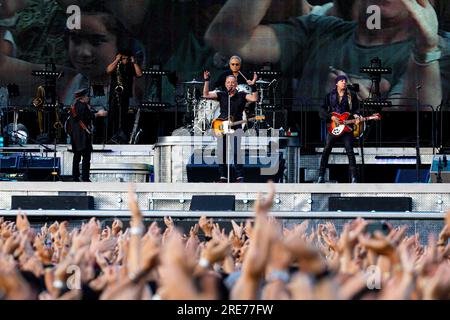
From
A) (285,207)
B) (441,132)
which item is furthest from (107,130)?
(285,207)

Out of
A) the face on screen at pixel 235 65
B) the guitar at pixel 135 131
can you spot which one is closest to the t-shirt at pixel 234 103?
the face on screen at pixel 235 65

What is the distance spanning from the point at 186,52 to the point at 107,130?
114 inches

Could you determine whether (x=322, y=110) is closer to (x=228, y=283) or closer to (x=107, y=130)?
(x=107, y=130)

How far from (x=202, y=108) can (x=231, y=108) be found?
3.78 meters

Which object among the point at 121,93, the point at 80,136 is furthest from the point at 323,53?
the point at 80,136

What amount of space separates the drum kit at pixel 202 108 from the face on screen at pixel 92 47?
308 cm

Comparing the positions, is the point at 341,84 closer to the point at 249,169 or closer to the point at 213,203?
the point at 249,169

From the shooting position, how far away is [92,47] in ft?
77.3

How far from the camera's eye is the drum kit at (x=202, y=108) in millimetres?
18812

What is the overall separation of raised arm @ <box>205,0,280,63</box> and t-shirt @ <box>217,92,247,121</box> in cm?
747

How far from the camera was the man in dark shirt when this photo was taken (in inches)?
802

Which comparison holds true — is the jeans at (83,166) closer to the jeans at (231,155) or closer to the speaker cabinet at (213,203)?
the jeans at (231,155)

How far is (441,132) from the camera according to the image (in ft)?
71.1

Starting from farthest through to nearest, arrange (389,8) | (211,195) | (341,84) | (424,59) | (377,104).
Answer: (389,8)
(424,59)
(377,104)
(341,84)
(211,195)
